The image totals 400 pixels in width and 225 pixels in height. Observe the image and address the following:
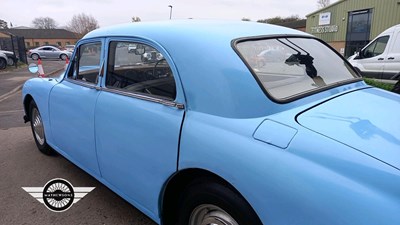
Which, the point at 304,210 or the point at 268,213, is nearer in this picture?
the point at 304,210

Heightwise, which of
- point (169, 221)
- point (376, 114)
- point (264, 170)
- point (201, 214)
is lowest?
point (169, 221)

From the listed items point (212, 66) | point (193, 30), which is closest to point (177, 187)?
point (212, 66)

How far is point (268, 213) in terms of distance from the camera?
1.52m

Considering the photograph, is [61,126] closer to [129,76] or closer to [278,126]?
[129,76]

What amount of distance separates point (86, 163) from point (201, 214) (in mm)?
1520

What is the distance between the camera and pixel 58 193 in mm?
3385

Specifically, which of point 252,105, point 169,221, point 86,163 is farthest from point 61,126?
point 252,105

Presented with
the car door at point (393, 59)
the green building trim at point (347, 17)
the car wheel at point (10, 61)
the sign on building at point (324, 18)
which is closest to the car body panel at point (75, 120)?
the car door at point (393, 59)

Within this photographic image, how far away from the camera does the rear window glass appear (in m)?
1.99

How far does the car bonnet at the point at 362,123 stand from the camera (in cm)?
141

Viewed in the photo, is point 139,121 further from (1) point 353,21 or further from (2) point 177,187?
(1) point 353,21

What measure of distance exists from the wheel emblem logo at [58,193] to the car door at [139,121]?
64 cm

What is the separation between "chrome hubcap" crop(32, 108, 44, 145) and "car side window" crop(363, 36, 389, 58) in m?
9.46

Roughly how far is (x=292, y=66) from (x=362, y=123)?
0.77m
